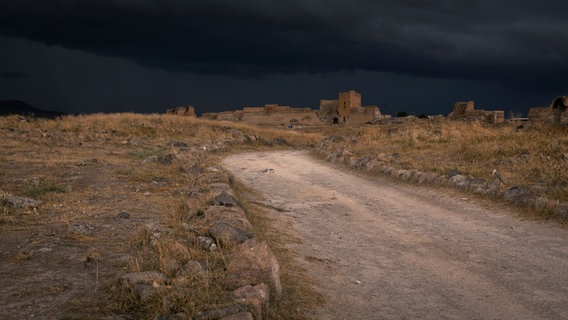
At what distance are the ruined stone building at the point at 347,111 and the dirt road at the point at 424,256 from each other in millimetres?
52719

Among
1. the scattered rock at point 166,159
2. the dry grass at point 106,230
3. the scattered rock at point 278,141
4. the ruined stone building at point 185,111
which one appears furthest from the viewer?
the ruined stone building at point 185,111

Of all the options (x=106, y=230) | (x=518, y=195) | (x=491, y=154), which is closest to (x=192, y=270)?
(x=106, y=230)

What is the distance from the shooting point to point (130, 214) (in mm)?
7438

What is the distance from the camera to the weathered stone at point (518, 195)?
927 cm

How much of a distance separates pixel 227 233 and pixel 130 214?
2.51 meters

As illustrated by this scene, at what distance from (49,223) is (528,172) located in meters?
11.2

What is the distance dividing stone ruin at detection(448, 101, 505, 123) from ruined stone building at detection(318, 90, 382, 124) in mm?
18734

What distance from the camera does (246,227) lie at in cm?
654

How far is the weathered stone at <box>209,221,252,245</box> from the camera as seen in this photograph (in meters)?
5.62

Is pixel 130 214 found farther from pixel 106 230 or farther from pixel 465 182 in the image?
pixel 465 182

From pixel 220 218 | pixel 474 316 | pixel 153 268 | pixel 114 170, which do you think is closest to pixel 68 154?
pixel 114 170

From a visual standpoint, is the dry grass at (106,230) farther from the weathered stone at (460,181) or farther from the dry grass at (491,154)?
the dry grass at (491,154)

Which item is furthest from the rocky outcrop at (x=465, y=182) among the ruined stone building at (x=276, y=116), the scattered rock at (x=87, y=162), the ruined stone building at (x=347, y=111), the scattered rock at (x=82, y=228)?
the ruined stone building at (x=347, y=111)

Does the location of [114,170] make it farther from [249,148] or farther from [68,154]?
[249,148]
